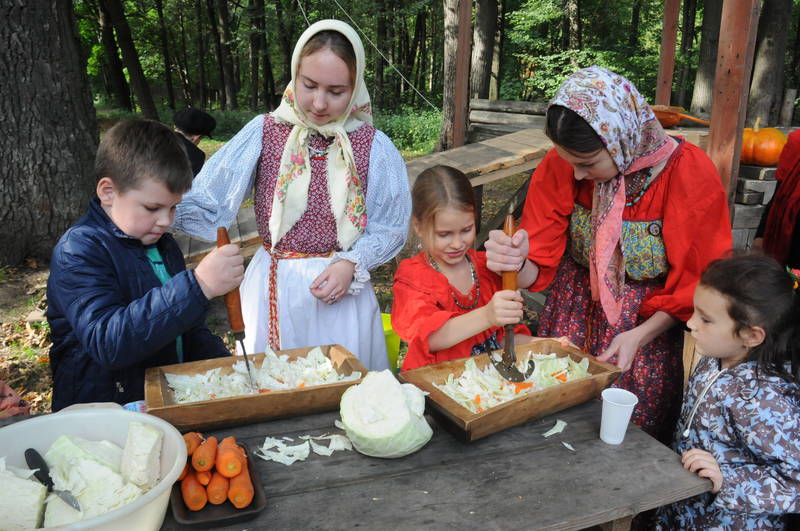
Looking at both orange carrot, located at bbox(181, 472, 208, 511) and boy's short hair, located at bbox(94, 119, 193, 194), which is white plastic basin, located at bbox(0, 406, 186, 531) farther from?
boy's short hair, located at bbox(94, 119, 193, 194)

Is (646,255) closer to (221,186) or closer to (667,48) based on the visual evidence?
(221,186)

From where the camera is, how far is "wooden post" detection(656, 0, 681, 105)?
5324mm

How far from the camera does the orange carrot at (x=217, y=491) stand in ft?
4.23

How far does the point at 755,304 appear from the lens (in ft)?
6.13

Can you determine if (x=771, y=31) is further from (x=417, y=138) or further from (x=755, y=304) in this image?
(x=755, y=304)

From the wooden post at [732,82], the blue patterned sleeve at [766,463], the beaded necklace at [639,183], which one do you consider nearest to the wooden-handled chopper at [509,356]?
the beaded necklace at [639,183]

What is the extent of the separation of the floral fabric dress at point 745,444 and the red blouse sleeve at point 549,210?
0.74m

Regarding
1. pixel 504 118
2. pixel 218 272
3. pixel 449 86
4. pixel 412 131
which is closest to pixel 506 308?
pixel 218 272

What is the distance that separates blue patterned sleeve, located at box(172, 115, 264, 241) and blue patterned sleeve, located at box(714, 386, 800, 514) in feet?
6.75

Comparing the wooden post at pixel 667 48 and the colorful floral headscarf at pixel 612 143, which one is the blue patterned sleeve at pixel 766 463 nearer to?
the colorful floral headscarf at pixel 612 143

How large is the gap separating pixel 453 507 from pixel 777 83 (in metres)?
12.5

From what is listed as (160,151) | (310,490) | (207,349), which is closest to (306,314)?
(207,349)

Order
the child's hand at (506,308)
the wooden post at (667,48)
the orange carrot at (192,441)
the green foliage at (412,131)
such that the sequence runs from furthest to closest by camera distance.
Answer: the green foliage at (412,131)
the wooden post at (667,48)
the child's hand at (506,308)
the orange carrot at (192,441)

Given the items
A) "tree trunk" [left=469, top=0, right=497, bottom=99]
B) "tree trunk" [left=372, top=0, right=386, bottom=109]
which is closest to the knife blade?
"tree trunk" [left=469, top=0, right=497, bottom=99]
